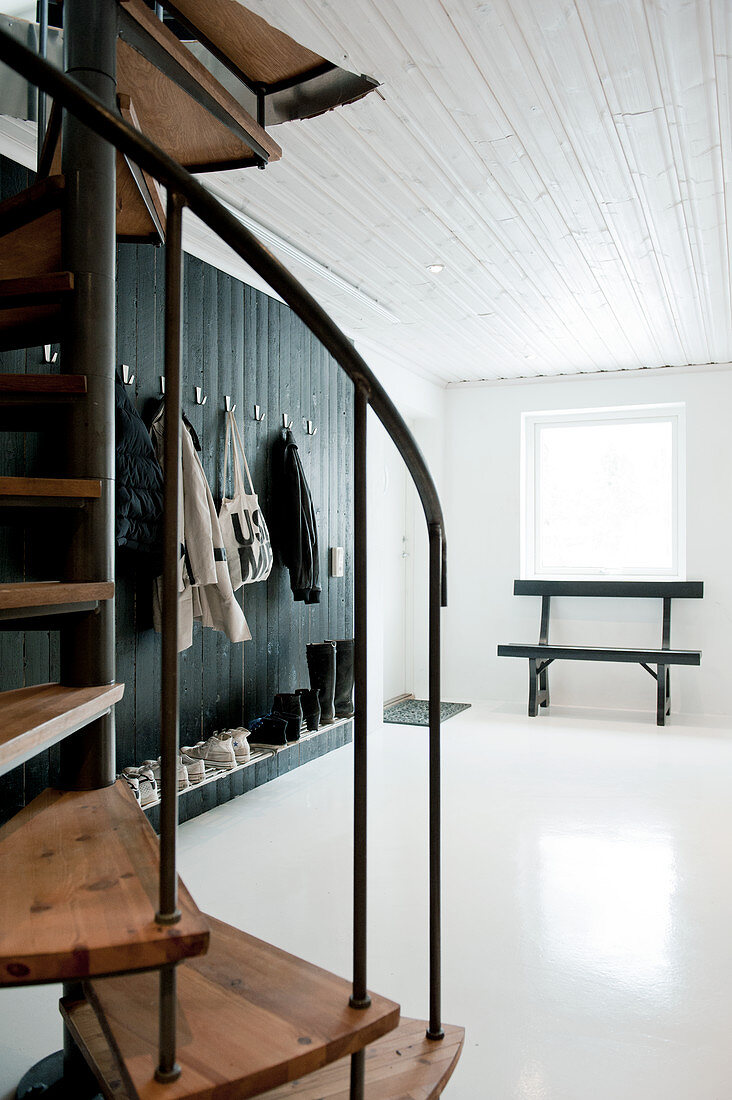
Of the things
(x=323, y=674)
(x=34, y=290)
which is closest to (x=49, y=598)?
(x=34, y=290)

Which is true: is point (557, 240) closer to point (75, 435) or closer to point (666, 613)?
point (75, 435)

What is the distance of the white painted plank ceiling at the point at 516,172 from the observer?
2100mm

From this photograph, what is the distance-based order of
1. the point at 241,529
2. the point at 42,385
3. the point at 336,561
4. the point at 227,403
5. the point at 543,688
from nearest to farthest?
1. the point at 42,385
2. the point at 241,529
3. the point at 227,403
4. the point at 336,561
5. the point at 543,688

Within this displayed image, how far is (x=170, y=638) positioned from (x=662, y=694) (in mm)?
4951

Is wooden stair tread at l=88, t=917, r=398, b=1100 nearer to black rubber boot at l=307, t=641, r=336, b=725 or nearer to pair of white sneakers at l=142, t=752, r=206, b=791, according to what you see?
pair of white sneakers at l=142, t=752, r=206, b=791

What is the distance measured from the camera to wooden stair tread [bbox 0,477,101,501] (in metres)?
1.40

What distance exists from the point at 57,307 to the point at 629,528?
510 cm

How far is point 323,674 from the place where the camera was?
157 inches

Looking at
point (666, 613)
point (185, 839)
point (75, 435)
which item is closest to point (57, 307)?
point (75, 435)

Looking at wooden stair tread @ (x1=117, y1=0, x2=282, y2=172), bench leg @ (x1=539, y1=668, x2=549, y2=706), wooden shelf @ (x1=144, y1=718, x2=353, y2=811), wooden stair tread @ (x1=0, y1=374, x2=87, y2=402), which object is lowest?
bench leg @ (x1=539, y1=668, x2=549, y2=706)

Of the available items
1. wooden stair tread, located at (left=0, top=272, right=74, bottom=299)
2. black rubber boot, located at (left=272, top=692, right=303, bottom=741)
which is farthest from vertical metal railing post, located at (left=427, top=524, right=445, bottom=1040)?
black rubber boot, located at (left=272, top=692, right=303, bottom=741)

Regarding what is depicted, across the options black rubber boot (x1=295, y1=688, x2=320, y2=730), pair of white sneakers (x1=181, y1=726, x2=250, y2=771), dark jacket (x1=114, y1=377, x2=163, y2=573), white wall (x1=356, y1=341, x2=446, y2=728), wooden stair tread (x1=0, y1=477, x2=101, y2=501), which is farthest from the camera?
white wall (x1=356, y1=341, x2=446, y2=728)

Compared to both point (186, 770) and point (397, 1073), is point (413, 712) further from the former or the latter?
point (397, 1073)

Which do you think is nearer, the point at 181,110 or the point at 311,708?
the point at 181,110
